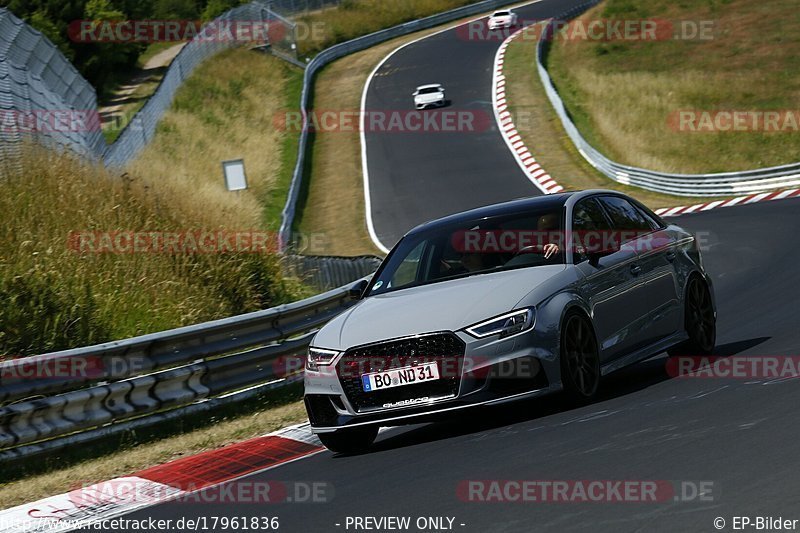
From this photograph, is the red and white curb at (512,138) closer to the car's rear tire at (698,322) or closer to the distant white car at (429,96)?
the distant white car at (429,96)

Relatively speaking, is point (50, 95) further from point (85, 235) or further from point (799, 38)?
point (799, 38)

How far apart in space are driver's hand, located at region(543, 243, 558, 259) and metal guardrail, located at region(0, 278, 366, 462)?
3.16m

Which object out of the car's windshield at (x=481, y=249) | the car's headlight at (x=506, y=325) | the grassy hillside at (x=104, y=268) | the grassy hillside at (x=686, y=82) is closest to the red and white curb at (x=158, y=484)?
the car's windshield at (x=481, y=249)

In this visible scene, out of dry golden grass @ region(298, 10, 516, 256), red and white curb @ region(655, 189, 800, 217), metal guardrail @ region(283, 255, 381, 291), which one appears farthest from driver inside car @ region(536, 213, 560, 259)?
dry golden grass @ region(298, 10, 516, 256)

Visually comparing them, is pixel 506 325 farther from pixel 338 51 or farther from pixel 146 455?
pixel 338 51

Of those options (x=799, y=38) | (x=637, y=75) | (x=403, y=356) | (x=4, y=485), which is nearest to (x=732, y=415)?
(x=403, y=356)

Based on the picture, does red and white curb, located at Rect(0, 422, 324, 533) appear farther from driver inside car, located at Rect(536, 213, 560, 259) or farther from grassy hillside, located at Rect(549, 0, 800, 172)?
grassy hillside, located at Rect(549, 0, 800, 172)

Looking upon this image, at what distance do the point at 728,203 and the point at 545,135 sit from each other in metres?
13.0

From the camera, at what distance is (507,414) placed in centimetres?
879

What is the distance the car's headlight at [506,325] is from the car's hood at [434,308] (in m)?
0.04

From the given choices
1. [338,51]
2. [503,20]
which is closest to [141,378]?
[338,51]

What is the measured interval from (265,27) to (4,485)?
54.4 m

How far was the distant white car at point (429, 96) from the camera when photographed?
1973 inches

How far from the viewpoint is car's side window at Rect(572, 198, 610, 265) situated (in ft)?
29.6
